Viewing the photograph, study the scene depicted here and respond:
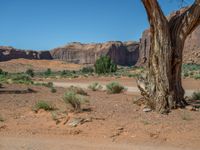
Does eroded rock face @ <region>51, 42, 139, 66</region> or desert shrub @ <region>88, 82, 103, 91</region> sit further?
eroded rock face @ <region>51, 42, 139, 66</region>

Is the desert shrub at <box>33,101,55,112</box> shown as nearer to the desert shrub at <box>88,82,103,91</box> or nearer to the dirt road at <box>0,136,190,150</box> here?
the dirt road at <box>0,136,190,150</box>

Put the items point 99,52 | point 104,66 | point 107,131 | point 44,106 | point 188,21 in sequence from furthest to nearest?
point 99,52
point 104,66
point 44,106
point 188,21
point 107,131

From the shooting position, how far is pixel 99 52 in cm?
13888

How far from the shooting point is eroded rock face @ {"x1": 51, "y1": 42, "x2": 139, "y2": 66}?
137500 mm

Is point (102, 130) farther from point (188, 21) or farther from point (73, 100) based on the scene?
point (188, 21)

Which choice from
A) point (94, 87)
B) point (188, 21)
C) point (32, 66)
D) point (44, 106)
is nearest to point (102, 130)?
point (44, 106)

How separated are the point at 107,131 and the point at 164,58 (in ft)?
10.7

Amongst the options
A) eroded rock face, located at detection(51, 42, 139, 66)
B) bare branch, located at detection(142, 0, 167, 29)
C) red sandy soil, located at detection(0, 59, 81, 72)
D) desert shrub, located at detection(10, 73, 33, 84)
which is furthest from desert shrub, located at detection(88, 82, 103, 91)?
eroded rock face, located at detection(51, 42, 139, 66)

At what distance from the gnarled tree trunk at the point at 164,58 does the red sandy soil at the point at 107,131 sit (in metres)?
0.49

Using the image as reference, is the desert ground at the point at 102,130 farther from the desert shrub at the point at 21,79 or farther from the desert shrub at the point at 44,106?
the desert shrub at the point at 21,79

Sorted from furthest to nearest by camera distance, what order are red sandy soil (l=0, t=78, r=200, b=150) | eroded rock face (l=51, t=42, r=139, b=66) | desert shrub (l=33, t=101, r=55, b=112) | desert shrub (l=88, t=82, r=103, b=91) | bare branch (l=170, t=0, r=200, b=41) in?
eroded rock face (l=51, t=42, r=139, b=66) < desert shrub (l=88, t=82, r=103, b=91) < desert shrub (l=33, t=101, r=55, b=112) < bare branch (l=170, t=0, r=200, b=41) < red sandy soil (l=0, t=78, r=200, b=150)

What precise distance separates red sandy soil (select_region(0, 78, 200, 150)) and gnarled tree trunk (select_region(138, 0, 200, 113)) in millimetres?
490

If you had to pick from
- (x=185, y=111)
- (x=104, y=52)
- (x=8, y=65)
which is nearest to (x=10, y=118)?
(x=185, y=111)

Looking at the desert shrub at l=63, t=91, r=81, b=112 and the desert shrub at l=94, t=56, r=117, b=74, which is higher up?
the desert shrub at l=94, t=56, r=117, b=74
